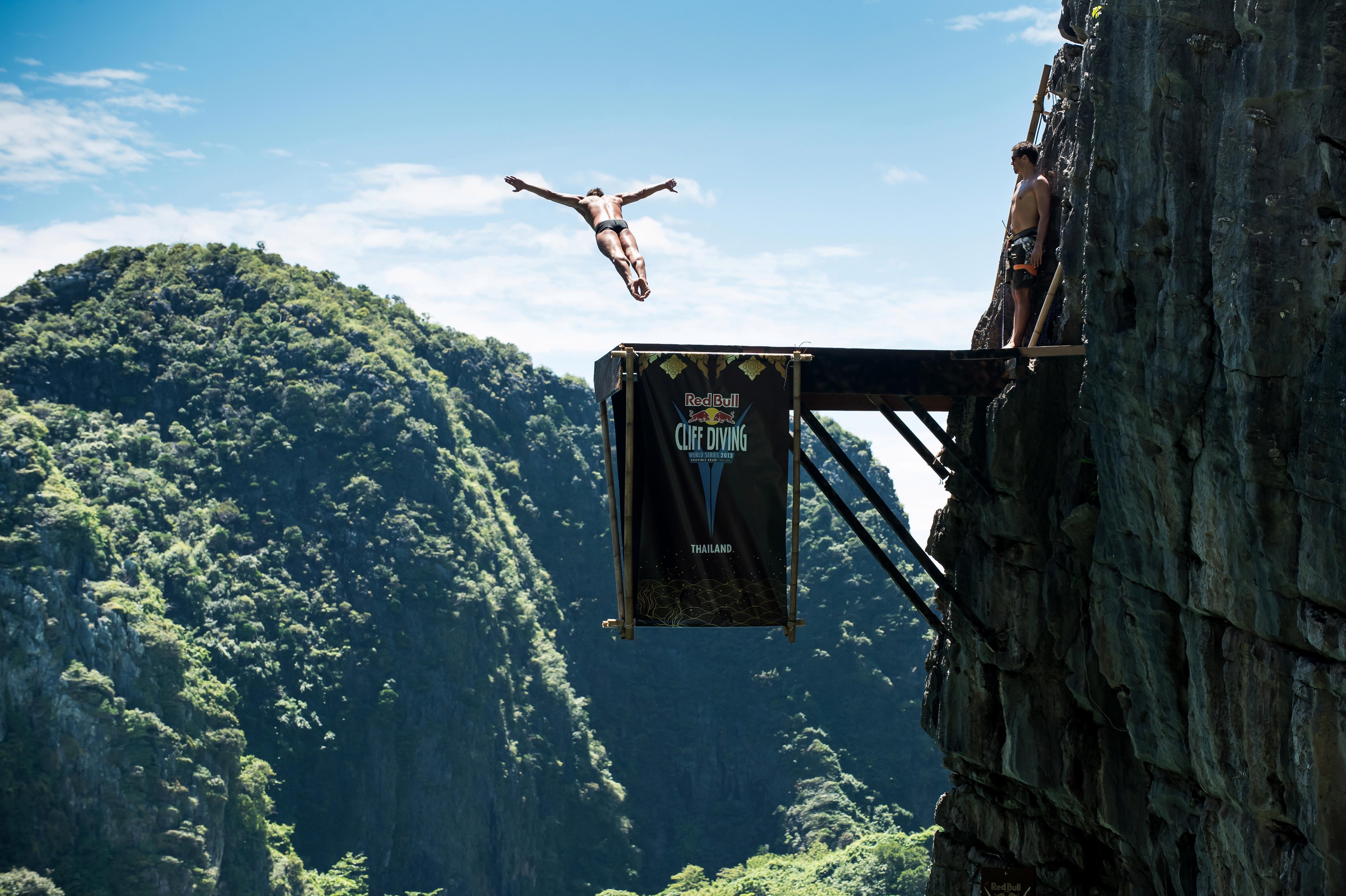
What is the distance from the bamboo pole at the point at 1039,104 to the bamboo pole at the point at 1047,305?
1.97 m

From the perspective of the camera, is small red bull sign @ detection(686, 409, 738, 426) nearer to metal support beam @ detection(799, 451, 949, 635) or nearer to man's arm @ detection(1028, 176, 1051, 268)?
metal support beam @ detection(799, 451, 949, 635)

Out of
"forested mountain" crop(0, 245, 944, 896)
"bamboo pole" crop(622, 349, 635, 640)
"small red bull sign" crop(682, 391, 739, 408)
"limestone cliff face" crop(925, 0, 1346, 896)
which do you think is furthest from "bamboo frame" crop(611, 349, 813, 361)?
"forested mountain" crop(0, 245, 944, 896)

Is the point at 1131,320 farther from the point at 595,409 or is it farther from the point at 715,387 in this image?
the point at 595,409

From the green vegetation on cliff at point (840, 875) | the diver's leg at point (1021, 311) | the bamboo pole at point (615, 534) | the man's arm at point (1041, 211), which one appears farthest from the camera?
the green vegetation on cliff at point (840, 875)

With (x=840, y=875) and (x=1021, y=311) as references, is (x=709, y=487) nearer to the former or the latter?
(x=1021, y=311)

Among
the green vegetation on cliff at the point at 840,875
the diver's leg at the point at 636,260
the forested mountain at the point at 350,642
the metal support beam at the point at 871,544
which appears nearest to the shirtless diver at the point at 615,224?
the diver's leg at the point at 636,260

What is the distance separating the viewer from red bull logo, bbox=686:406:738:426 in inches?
435

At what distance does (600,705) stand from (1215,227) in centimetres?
9828

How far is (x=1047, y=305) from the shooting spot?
448 inches

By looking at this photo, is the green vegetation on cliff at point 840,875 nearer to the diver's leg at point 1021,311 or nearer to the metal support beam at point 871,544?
the metal support beam at point 871,544

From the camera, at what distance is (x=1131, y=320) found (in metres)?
9.30

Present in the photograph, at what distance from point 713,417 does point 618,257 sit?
176 cm

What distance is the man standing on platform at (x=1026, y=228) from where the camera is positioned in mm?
11953

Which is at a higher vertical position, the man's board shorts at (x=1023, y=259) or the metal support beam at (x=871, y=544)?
the man's board shorts at (x=1023, y=259)
